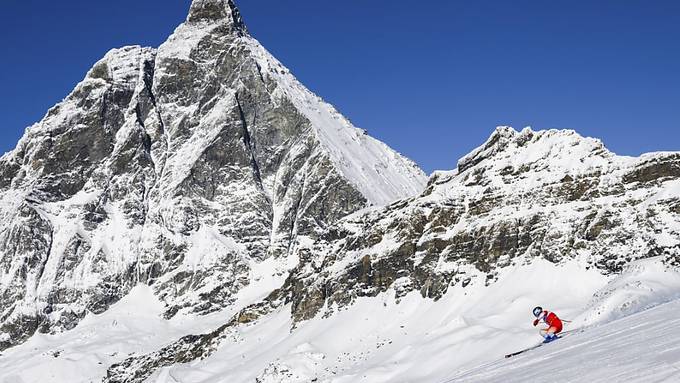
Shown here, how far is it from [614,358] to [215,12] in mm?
192837

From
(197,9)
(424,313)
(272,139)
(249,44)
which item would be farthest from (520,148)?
(197,9)

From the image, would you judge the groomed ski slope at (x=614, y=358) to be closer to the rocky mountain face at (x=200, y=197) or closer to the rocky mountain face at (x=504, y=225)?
the rocky mountain face at (x=504, y=225)

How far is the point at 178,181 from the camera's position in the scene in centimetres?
17225

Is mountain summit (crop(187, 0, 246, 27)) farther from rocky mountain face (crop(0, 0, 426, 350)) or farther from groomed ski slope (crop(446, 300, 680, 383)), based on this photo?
groomed ski slope (crop(446, 300, 680, 383))

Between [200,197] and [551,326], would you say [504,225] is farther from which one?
[200,197]

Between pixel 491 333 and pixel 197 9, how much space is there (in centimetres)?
15593

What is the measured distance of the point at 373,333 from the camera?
84188mm

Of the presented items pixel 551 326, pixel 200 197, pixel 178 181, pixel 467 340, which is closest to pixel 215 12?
pixel 178 181

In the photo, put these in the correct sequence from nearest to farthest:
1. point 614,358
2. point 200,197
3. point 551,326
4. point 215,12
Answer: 1. point 614,358
2. point 551,326
3. point 200,197
4. point 215,12

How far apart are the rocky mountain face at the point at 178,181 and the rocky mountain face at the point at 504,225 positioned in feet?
166

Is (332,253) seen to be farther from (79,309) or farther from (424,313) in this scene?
(79,309)

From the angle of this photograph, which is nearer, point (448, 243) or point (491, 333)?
point (491, 333)

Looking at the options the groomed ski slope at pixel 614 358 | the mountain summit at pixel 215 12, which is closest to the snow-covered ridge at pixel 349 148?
the mountain summit at pixel 215 12

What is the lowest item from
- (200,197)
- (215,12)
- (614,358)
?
(614,358)
